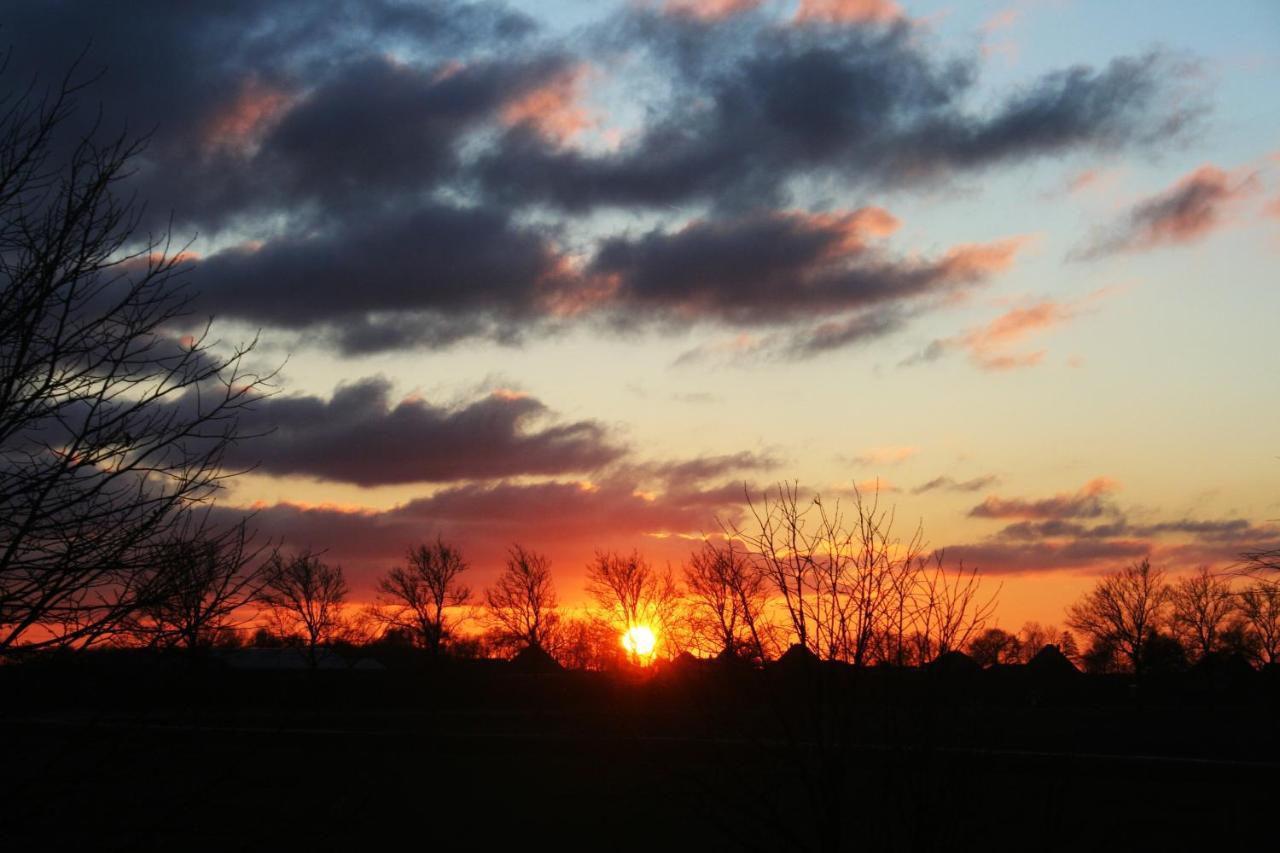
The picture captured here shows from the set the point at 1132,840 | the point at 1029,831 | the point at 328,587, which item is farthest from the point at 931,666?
the point at 328,587

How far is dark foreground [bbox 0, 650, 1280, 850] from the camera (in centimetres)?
913

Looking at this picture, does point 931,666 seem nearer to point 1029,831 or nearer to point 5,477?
point 5,477

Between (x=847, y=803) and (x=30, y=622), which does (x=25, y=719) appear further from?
(x=847, y=803)

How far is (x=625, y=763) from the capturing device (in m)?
41.2

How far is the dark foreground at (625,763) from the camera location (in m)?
9.13

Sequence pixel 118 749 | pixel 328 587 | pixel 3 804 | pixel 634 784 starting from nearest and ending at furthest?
pixel 3 804 < pixel 118 749 < pixel 634 784 < pixel 328 587

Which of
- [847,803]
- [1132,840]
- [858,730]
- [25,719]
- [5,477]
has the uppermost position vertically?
[5,477]

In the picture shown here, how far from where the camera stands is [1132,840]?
102 ft

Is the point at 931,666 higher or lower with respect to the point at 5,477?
lower

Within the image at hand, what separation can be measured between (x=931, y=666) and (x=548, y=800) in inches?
1189

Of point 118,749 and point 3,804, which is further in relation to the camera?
point 118,749

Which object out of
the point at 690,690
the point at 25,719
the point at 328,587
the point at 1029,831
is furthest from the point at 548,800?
the point at 328,587

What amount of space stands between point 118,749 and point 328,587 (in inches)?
4409

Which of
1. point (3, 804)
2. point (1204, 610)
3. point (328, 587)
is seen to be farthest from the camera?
point (1204, 610)
